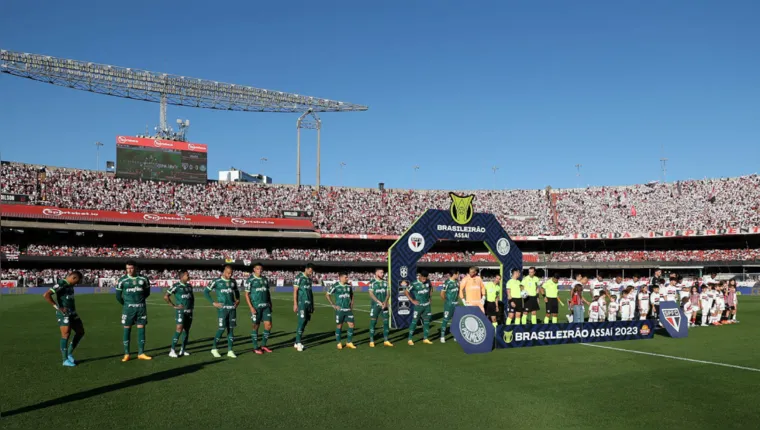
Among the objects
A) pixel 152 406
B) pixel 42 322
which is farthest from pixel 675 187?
pixel 152 406

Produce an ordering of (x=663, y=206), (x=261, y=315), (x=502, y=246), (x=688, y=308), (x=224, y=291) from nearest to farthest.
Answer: (x=224, y=291) → (x=261, y=315) → (x=688, y=308) → (x=502, y=246) → (x=663, y=206)

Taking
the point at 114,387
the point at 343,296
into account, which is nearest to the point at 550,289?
the point at 343,296

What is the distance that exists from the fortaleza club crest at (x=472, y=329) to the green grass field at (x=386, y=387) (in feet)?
1.49

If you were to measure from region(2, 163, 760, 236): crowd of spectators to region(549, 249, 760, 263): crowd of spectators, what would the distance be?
2.75 metres

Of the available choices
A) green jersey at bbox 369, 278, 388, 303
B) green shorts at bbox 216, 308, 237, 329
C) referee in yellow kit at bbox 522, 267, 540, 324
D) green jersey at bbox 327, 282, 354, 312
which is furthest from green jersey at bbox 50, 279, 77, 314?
referee in yellow kit at bbox 522, 267, 540, 324

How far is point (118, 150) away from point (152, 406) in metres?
63.1

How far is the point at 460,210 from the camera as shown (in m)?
21.5

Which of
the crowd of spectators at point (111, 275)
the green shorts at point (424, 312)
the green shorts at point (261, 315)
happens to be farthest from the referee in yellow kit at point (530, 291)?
the crowd of spectators at point (111, 275)

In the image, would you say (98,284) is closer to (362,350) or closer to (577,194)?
(362,350)

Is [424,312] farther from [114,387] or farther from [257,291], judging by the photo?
[114,387]

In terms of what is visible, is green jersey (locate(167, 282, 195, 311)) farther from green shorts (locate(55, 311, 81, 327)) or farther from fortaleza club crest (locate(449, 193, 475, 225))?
fortaleza club crest (locate(449, 193, 475, 225))

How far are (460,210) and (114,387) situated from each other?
45.9 ft

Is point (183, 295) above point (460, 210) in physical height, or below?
below

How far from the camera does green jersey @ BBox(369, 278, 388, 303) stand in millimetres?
15922
